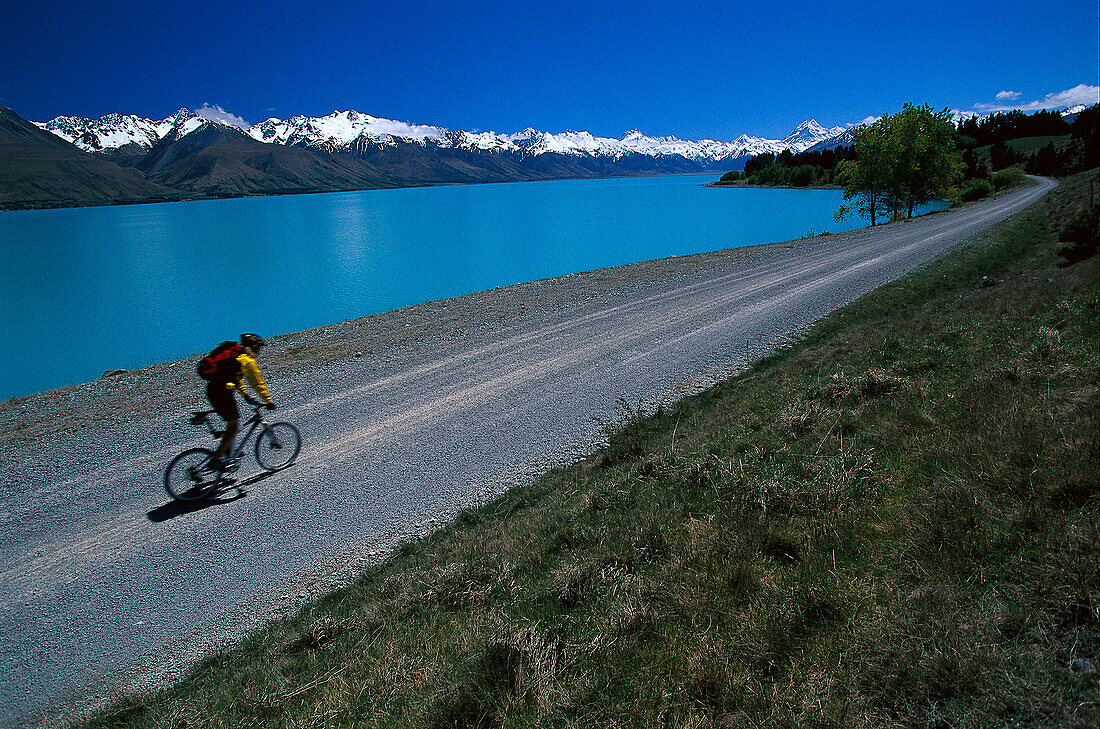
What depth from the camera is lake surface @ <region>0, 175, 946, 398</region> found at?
31.1 m

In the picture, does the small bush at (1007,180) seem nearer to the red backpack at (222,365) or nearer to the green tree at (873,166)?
the green tree at (873,166)

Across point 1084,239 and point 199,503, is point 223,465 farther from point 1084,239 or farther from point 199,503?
point 1084,239

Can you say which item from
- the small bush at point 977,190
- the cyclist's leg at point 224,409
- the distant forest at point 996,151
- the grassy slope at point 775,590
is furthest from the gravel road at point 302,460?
the distant forest at point 996,151

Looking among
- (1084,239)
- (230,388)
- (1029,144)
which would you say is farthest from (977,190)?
(1029,144)

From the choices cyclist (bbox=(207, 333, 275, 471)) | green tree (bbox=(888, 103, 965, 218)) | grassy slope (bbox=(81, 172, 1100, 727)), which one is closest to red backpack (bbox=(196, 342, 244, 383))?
cyclist (bbox=(207, 333, 275, 471))

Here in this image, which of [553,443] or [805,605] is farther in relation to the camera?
[553,443]

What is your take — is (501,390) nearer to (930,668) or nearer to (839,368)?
(839,368)

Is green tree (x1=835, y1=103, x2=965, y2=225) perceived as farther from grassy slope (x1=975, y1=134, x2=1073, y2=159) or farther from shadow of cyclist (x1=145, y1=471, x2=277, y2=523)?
grassy slope (x1=975, y1=134, x2=1073, y2=159)

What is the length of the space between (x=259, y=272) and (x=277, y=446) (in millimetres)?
48228

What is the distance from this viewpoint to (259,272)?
51.8 metres

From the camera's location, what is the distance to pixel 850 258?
3069 centimetres

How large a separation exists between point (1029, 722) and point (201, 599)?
28.8 ft

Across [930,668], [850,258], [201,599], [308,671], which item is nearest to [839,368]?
[930,668]

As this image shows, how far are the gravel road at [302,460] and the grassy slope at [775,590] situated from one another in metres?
1.24
